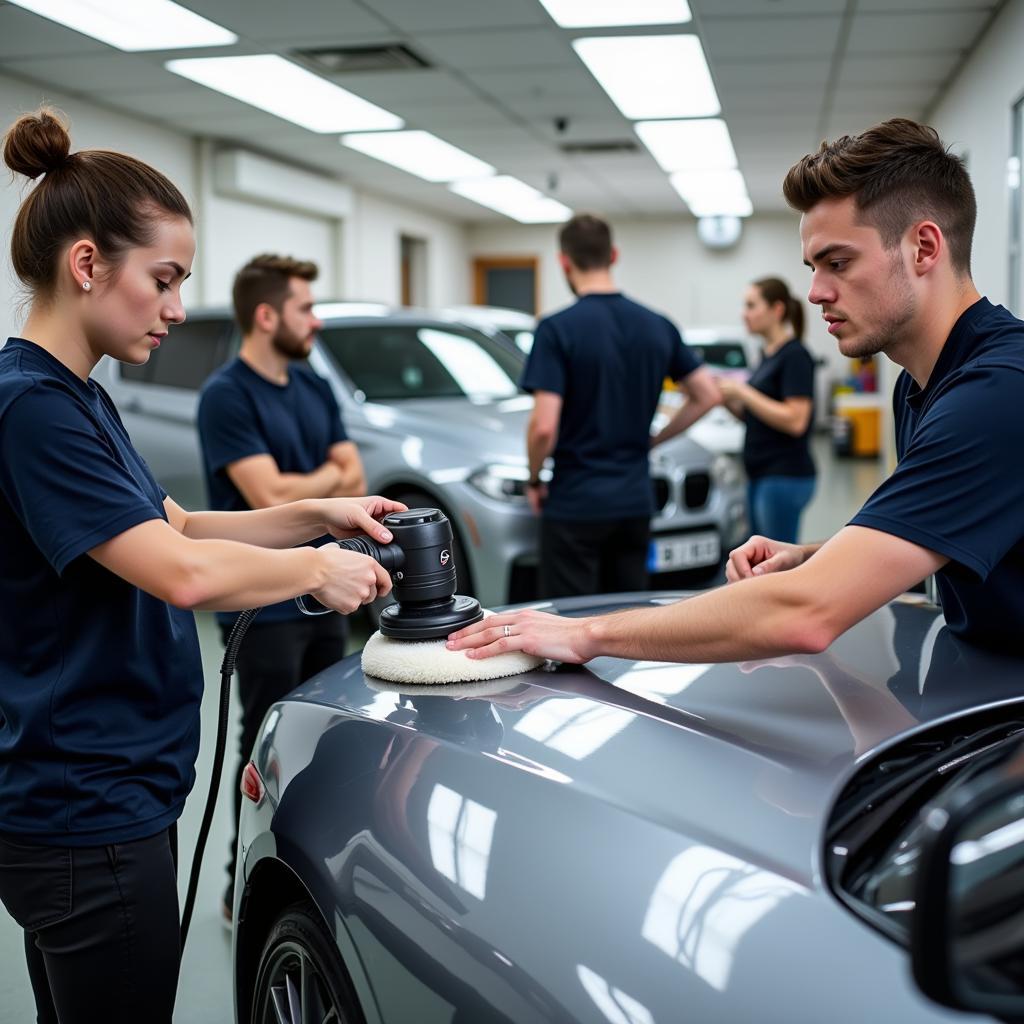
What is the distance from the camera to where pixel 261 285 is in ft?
10.9

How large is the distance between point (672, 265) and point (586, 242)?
1503 cm

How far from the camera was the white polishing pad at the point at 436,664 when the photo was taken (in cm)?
169

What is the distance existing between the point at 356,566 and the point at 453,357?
470cm

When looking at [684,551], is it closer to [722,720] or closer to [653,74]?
[722,720]

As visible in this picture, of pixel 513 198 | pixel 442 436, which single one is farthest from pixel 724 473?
pixel 513 198

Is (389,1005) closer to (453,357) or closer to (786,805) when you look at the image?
(786,805)

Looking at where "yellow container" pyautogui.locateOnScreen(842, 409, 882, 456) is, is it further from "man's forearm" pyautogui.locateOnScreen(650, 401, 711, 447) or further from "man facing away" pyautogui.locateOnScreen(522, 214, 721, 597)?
"man facing away" pyautogui.locateOnScreen(522, 214, 721, 597)

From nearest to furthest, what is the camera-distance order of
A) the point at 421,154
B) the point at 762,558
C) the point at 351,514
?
1. the point at 351,514
2. the point at 762,558
3. the point at 421,154

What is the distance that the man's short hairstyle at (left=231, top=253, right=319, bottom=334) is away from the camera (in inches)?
129

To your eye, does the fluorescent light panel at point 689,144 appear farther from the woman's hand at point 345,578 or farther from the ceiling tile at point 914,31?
the woman's hand at point 345,578

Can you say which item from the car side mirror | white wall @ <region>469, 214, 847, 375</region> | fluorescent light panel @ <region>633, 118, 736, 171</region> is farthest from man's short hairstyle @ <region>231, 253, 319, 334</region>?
white wall @ <region>469, 214, 847, 375</region>

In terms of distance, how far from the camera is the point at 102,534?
4.41 feet

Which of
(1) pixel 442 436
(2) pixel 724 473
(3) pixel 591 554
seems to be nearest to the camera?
(3) pixel 591 554

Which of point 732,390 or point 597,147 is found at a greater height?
point 597,147
